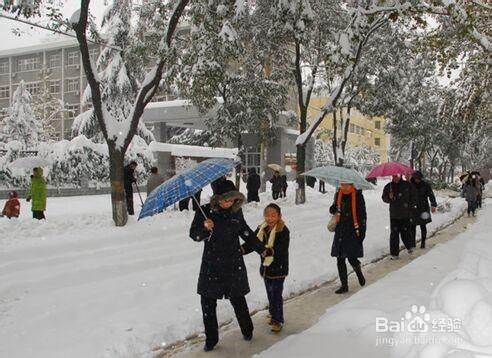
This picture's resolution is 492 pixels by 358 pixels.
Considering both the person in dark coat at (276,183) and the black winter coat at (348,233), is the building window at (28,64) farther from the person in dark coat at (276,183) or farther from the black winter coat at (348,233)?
the black winter coat at (348,233)

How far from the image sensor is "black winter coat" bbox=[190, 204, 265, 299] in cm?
507

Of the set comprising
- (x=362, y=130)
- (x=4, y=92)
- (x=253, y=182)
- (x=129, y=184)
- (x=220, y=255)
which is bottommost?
(x=220, y=255)

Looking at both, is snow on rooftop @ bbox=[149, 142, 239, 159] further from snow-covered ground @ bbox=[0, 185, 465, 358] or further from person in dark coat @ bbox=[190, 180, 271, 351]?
person in dark coat @ bbox=[190, 180, 271, 351]

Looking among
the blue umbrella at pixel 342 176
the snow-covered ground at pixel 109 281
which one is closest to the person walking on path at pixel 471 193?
the snow-covered ground at pixel 109 281

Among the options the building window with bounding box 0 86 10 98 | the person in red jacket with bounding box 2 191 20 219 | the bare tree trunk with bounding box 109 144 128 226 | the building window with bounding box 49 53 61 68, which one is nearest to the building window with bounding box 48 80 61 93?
the building window with bounding box 49 53 61 68

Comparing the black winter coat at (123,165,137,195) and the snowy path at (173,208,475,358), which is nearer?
the snowy path at (173,208,475,358)

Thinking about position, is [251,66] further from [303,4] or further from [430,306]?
[430,306]

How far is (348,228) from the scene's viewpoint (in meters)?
7.54

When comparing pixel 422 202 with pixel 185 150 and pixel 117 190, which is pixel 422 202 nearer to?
pixel 117 190

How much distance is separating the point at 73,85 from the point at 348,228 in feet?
191

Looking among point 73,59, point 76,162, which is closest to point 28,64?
point 73,59

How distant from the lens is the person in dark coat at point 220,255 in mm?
5074

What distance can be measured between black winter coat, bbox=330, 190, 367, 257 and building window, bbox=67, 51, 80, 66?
188ft

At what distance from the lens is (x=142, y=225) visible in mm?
13938
